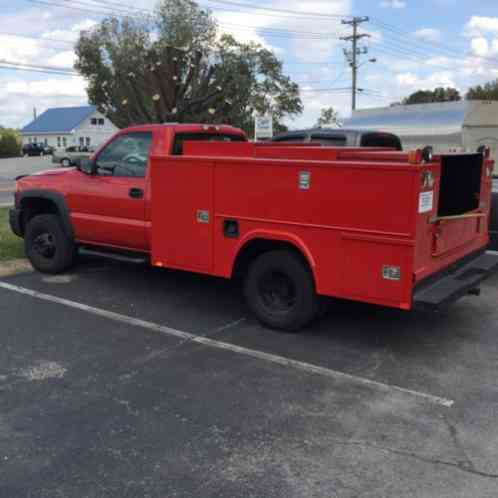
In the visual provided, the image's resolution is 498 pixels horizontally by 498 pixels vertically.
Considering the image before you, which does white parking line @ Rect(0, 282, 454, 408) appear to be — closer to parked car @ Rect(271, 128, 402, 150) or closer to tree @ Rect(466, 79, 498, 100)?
parked car @ Rect(271, 128, 402, 150)

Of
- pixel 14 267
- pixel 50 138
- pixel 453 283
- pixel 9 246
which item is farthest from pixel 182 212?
pixel 50 138

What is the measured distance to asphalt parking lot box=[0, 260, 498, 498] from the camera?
3477 millimetres

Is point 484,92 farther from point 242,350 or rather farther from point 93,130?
point 93,130

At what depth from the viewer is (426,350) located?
561 cm

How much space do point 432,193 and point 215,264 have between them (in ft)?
7.44

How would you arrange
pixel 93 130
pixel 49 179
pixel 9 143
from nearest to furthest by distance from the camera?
1. pixel 49 179
2. pixel 9 143
3. pixel 93 130

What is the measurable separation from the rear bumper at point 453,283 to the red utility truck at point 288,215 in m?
0.02

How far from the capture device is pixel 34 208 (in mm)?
8305

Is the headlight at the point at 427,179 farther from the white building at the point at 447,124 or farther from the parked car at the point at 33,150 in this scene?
the parked car at the point at 33,150

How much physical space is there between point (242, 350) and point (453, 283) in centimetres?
203

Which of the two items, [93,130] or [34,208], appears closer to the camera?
[34,208]

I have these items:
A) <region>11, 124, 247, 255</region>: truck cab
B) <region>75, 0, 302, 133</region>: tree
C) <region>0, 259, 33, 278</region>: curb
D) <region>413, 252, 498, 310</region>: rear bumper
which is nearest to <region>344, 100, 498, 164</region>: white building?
<region>413, 252, 498, 310</region>: rear bumper

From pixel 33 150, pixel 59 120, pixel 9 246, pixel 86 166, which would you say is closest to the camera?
pixel 86 166

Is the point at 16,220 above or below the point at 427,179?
below
